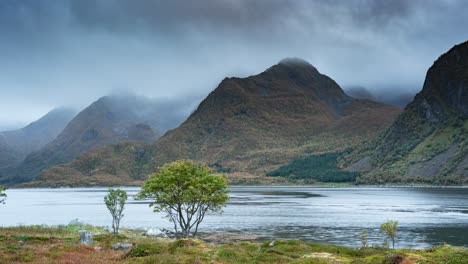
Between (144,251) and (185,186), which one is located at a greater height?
(185,186)

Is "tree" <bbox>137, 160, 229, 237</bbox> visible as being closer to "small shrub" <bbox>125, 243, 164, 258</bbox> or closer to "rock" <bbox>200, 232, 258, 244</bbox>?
"rock" <bbox>200, 232, 258, 244</bbox>

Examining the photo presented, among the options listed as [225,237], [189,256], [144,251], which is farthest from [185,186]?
[189,256]

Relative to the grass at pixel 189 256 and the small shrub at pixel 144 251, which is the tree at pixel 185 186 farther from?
the small shrub at pixel 144 251

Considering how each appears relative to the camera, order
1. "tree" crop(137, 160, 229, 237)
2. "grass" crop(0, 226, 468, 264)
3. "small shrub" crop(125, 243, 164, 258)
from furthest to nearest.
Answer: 1. "tree" crop(137, 160, 229, 237)
2. "small shrub" crop(125, 243, 164, 258)
3. "grass" crop(0, 226, 468, 264)

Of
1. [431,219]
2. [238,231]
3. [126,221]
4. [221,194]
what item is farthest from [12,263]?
[431,219]

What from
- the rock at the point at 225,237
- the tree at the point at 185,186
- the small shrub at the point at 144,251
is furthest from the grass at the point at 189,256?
the rock at the point at 225,237

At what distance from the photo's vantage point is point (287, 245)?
37.8m

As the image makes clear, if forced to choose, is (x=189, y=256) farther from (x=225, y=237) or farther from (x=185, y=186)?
(x=225, y=237)

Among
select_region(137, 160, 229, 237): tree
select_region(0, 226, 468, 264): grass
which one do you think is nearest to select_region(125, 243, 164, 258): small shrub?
select_region(0, 226, 468, 264): grass

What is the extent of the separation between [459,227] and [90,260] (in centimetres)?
8099

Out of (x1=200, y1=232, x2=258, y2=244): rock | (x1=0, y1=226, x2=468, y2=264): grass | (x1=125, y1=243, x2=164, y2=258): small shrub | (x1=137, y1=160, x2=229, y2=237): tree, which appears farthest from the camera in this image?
(x1=200, y1=232, x2=258, y2=244): rock

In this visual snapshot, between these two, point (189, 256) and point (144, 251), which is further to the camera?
point (144, 251)

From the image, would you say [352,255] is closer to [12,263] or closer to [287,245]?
[287,245]

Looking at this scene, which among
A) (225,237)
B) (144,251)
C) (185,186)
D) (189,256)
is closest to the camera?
(189,256)
